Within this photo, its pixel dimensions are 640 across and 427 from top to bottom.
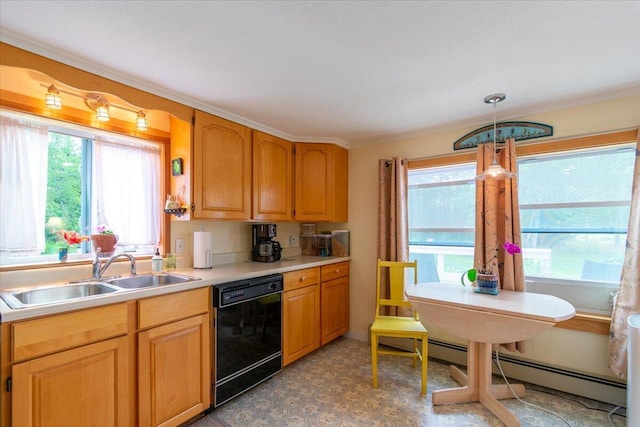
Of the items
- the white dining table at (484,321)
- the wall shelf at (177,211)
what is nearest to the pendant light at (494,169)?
the white dining table at (484,321)

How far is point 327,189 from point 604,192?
2.31 meters

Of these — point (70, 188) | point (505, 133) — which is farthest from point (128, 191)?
point (505, 133)

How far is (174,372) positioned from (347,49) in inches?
84.6

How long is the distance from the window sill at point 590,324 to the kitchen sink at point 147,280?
2798 millimetres

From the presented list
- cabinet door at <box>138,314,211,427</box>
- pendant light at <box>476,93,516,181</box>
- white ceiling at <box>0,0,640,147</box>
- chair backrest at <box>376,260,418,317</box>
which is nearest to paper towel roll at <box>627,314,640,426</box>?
pendant light at <box>476,93,516,181</box>

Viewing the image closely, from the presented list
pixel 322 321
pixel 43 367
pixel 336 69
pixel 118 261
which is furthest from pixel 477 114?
pixel 43 367

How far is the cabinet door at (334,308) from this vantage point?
3.07m

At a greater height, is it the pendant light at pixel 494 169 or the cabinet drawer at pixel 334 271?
the pendant light at pixel 494 169

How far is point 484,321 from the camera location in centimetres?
195

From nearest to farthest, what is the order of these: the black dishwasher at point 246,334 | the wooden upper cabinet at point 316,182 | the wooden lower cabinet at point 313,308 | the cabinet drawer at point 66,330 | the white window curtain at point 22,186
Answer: the cabinet drawer at point 66,330 < the white window curtain at point 22,186 < the black dishwasher at point 246,334 < the wooden lower cabinet at point 313,308 < the wooden upper cabinet at point 316,182

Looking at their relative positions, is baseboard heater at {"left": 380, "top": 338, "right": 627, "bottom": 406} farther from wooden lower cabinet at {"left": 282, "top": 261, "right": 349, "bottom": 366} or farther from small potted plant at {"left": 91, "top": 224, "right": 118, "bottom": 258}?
small potted plant at {"left": 91, "top": 224, "right": 118, "bottom": 258}

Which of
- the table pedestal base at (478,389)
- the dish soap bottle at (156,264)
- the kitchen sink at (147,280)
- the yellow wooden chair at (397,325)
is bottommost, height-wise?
the table pedestal base at (478,389)

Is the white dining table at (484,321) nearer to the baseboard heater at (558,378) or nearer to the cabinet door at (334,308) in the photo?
the baseboard heater at (558,378)

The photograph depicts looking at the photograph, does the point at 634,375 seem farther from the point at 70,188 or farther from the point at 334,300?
the point at 70,188
